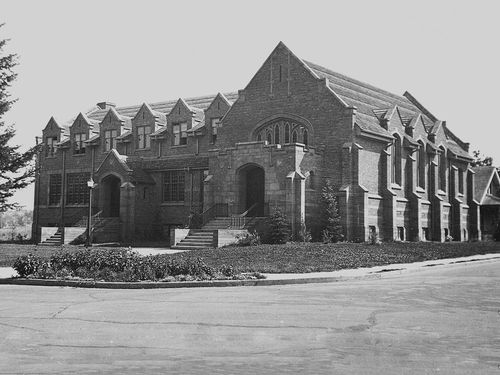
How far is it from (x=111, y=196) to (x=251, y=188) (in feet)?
42.9

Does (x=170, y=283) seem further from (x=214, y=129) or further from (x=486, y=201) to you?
(x=486, y=201)

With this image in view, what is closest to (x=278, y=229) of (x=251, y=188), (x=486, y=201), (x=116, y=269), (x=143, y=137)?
(x=251, y=188)

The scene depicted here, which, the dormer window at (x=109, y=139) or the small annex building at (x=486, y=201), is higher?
the dormer window at (x=109, y=139)

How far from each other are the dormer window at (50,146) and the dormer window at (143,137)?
9.49m

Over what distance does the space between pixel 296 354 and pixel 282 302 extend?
5.37m

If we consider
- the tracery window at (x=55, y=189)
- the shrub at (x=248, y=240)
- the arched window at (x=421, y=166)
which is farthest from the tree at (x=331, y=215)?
the tracery window at (x=55, y=189)

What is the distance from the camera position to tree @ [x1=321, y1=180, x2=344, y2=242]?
116 feet

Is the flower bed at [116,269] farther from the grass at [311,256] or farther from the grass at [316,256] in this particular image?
the grass at [316,256]

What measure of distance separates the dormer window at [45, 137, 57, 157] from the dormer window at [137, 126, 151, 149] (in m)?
9.49

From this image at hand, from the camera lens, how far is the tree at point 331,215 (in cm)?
3538

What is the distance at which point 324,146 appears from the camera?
37.5 metres

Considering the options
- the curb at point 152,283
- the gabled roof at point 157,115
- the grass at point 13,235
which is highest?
the gabled roof at point 157,115

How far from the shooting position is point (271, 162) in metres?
35.7

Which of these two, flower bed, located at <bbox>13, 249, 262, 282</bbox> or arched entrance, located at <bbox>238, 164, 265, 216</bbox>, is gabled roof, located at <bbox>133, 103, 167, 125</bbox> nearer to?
arched entrance, located at <bbox>238, 164, 265, 216</bbox>
